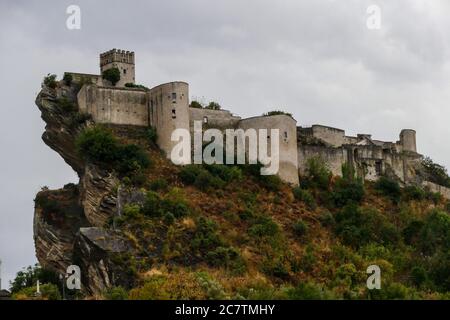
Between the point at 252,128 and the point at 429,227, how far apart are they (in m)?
10.7

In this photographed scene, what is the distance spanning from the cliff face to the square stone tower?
8.74m

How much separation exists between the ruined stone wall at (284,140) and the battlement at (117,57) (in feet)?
40.4

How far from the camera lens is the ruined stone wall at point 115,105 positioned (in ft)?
250

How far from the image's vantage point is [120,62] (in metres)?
87.8

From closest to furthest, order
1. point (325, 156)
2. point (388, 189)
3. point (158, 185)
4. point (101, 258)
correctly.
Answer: point (101, 258) < point (158, 185) < point (325, 156) < point (388, 189)

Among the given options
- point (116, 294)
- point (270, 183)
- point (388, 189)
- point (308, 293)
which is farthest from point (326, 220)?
point (308, 293)

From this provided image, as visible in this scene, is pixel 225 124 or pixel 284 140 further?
pixel 225 124

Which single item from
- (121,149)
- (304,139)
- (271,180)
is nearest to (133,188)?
(121,149)

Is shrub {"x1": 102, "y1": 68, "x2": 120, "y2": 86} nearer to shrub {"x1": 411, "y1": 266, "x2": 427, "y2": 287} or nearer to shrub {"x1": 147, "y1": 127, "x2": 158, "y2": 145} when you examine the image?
shrub {"x1": 147, "y1": 127, "x2": 158, "y2": 145}

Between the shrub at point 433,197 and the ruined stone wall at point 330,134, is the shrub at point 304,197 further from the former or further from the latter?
the shrub at point 433,197

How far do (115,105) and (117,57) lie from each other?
39.1 ft

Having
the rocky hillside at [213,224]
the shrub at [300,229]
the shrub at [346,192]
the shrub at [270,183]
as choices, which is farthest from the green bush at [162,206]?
the shrub at [346,192]

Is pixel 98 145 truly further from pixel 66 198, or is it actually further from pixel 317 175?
pixel 317 175
